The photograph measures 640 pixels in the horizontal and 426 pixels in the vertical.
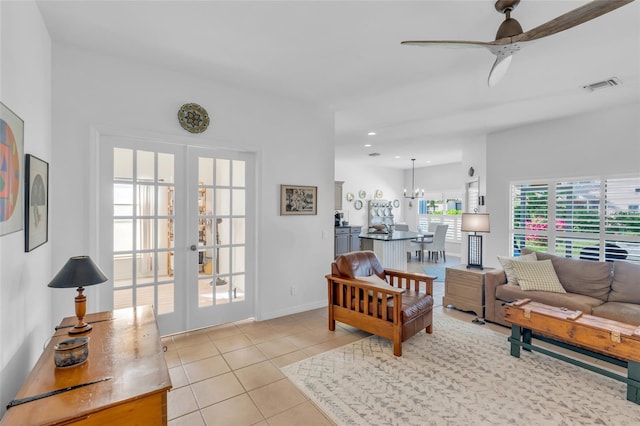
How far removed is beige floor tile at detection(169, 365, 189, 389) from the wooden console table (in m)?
0.86

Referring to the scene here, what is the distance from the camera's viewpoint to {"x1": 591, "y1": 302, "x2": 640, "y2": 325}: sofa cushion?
2.77m

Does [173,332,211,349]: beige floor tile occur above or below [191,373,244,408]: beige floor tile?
above

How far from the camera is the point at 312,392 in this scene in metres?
2.28

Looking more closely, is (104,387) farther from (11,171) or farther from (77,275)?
(11,171)

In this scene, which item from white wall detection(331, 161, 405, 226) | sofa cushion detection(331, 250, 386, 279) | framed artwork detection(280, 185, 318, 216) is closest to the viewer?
sofa cushion detection(331, 250, 386, 279)

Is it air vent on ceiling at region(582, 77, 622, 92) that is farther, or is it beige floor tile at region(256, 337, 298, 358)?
air vent on ceiling at region(582, 77, 622, 92)

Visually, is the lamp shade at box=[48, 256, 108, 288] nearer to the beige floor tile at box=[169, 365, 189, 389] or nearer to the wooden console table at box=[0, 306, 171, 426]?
the wooden console table at box=[0, 306, 171, 426]

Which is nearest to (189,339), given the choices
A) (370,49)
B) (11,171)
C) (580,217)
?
(11,171)

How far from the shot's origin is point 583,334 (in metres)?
2.39

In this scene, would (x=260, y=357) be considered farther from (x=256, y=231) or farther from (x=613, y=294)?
(x=613, y=294)

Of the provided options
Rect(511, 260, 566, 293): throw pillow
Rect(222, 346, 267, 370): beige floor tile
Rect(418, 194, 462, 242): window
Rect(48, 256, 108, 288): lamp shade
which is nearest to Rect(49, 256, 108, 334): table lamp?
Rect(48, 256, 108, 288): lamp shade

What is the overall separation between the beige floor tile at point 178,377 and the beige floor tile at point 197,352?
0.13 meters

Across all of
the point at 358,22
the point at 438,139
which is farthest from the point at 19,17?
the point at 438,139

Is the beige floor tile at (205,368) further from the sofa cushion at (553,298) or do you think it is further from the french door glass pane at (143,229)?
the sofa cushion at (553,298)
